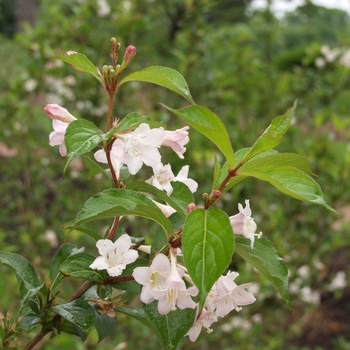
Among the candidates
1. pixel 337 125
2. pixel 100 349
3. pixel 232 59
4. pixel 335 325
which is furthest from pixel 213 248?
pixel 335 325

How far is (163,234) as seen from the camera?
738mm

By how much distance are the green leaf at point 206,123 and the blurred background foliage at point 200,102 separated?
1721 millimetres

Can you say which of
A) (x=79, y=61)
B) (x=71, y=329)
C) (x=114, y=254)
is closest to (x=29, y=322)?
(x=71, y=329)

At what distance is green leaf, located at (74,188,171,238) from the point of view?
61cm

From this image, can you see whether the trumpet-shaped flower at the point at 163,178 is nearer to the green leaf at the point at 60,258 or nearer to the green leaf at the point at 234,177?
the green leaf at the point at 234,177

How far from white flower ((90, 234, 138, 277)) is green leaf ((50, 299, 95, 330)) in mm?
81

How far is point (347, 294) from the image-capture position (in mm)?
4625

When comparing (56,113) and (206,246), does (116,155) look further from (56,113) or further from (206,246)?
(206,246)

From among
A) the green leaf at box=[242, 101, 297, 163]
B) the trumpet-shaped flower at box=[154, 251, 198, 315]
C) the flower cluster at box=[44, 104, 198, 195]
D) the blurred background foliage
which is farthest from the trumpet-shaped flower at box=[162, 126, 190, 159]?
the blurred background foliage

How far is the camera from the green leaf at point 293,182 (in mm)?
642

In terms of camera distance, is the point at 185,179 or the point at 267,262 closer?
the point at 267,262

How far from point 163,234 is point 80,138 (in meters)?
0.20

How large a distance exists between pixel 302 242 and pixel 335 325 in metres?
1.88

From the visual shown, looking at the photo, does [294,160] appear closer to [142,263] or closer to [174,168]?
[142,263]
